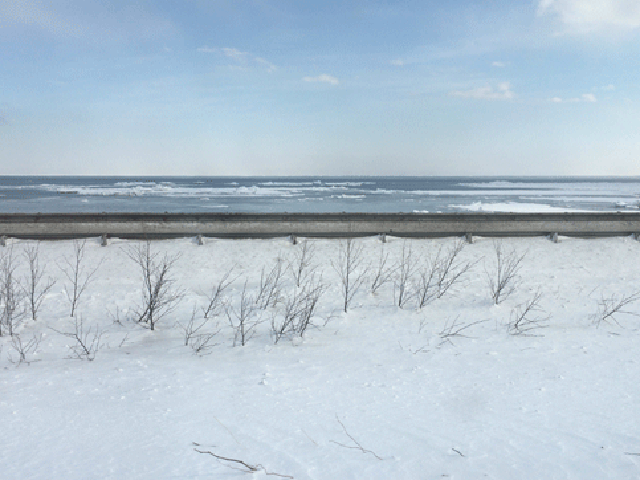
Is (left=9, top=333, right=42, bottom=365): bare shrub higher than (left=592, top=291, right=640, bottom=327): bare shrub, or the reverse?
(left=592, top=291, right=640, bottom=327): bare shrub

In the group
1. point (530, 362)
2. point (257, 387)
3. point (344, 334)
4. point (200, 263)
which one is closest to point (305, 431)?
point (257, 387)

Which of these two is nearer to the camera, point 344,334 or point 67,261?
point 344,334

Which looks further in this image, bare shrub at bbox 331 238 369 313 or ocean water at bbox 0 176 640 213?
ocean water at bbox 0 176 640 213

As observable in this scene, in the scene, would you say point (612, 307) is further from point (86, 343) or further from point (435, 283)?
point (86, 343)

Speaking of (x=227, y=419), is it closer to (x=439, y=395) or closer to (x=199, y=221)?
(x=439, y=395)

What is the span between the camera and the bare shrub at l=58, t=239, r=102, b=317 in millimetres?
8484

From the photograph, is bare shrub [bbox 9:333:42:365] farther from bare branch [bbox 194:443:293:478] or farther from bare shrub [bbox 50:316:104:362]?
bare branch [bbox 194:443:293:478]

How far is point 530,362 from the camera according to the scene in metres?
5.98

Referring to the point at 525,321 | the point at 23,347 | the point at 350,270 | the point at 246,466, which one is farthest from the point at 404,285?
the point at 23,347

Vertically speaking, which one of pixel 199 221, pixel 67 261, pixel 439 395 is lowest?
pixel 439 395

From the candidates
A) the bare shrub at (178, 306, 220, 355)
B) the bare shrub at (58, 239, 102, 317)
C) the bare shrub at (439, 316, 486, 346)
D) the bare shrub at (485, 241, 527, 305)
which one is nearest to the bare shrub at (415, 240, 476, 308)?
the bare shrub at (485, 241, 527, 305)

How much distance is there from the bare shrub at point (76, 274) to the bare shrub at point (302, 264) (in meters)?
4.43

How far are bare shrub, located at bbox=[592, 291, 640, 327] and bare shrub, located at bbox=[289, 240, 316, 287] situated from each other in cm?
570

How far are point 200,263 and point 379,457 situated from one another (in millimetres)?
8025
